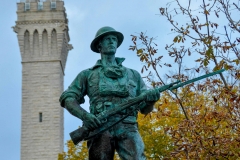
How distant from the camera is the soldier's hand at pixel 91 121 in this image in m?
6.26

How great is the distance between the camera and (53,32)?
4934 centimetres

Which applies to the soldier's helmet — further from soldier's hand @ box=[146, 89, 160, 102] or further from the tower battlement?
the tower battlement

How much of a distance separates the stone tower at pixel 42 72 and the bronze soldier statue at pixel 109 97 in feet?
122

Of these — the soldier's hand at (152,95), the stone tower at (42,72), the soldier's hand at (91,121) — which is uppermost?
the stone tower at (42,72)

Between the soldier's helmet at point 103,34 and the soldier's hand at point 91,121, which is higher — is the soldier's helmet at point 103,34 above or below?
above

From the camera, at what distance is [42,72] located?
153 feet

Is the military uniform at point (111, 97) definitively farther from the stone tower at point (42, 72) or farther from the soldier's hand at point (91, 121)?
the stone tower at point (42, 72)

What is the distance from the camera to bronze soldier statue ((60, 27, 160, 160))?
6420mm

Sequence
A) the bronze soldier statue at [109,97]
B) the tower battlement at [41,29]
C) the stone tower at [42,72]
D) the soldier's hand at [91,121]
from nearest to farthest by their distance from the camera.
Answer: the soldier's hand at [91,121] < the bronze soldier statue at [109,97] < the stone tower at [42,72] < the tower battlement at [41,29]

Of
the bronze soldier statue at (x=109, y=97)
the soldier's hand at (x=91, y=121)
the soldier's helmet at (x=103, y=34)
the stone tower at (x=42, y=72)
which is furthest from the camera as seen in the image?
the stone tower at (x=42, y=72)

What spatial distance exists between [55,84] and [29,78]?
191cm

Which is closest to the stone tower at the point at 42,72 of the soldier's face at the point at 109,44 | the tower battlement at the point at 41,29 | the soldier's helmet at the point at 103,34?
the tower battlement at the point at 41,29

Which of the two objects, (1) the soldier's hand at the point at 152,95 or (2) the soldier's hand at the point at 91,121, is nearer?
(2) the soldier's hand at the point at 91,121

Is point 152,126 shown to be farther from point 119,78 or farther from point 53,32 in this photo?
point 53,32
